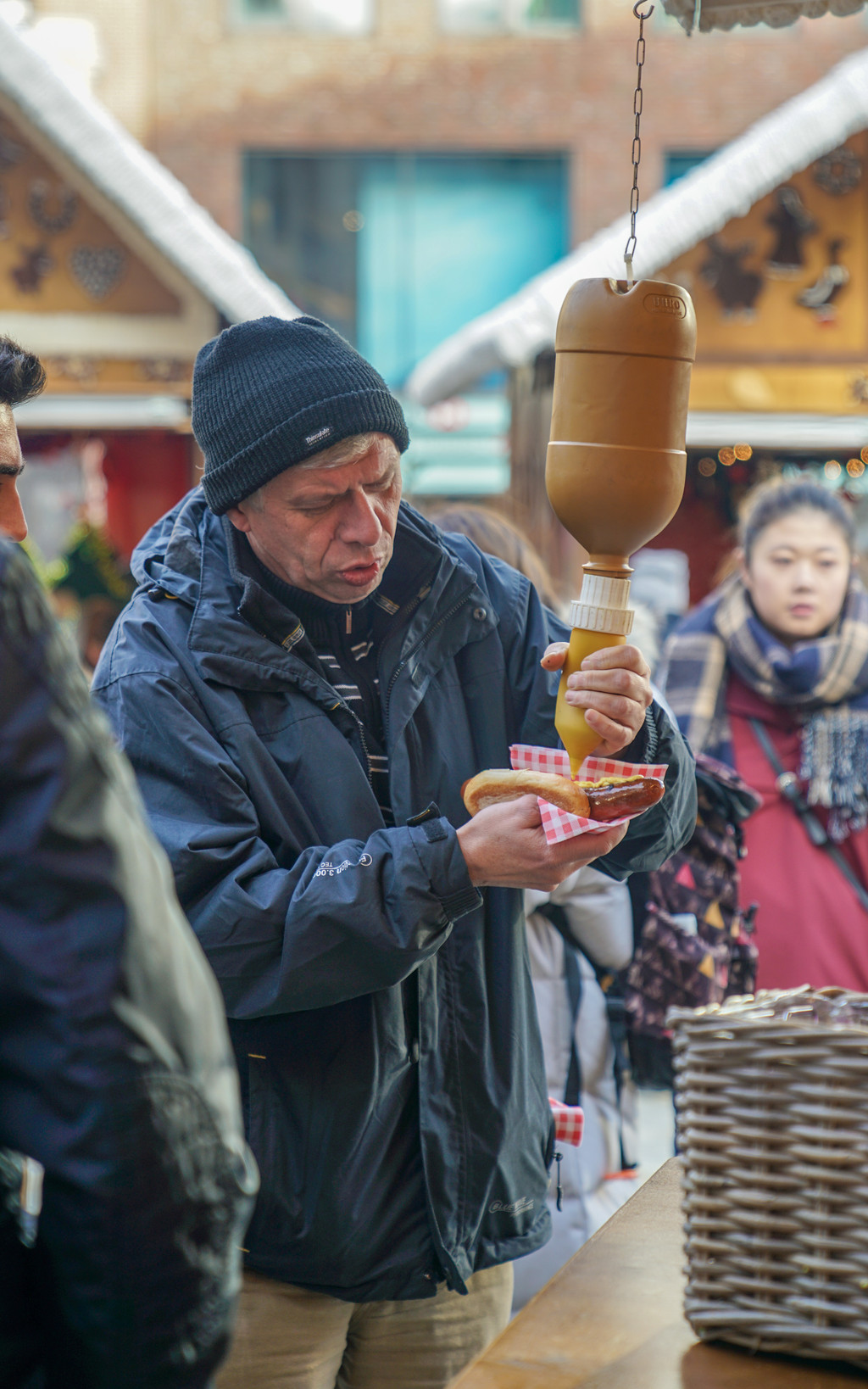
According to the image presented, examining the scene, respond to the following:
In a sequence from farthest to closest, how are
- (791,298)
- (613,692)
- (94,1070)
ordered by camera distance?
(791,298) → (613,692) → (94,1070)

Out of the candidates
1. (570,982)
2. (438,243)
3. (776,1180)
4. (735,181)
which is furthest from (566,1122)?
(438,243)

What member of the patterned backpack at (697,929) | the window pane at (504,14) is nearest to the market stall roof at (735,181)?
the patterned backpack at (697,929)

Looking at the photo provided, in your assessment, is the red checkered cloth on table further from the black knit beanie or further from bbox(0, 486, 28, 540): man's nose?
bbox(0, 486, 28, 540): man's nose

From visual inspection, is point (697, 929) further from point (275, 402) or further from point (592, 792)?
point (275, 402)

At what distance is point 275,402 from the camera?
5.88 feet

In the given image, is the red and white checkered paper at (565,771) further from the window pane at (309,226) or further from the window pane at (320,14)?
the window pane at (320,14)

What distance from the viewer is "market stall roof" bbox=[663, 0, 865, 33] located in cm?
184

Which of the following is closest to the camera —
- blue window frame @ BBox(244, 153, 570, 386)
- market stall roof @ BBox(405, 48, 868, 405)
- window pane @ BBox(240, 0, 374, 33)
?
market stall roof @ BBox(405, 48, 868, 405)

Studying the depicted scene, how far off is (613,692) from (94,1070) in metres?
0.94

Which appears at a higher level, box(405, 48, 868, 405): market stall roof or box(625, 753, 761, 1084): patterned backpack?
box(405, 48, 868, 405): market stall roof

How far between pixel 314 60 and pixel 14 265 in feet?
27.1

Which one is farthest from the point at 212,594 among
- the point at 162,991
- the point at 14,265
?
the point at 14,265

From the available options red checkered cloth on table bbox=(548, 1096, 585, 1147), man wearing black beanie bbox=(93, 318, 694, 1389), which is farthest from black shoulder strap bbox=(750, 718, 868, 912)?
man wearing black beanie bbox=(93, 318, 694, 1389)

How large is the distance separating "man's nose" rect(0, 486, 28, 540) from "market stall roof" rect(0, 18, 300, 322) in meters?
5.39
